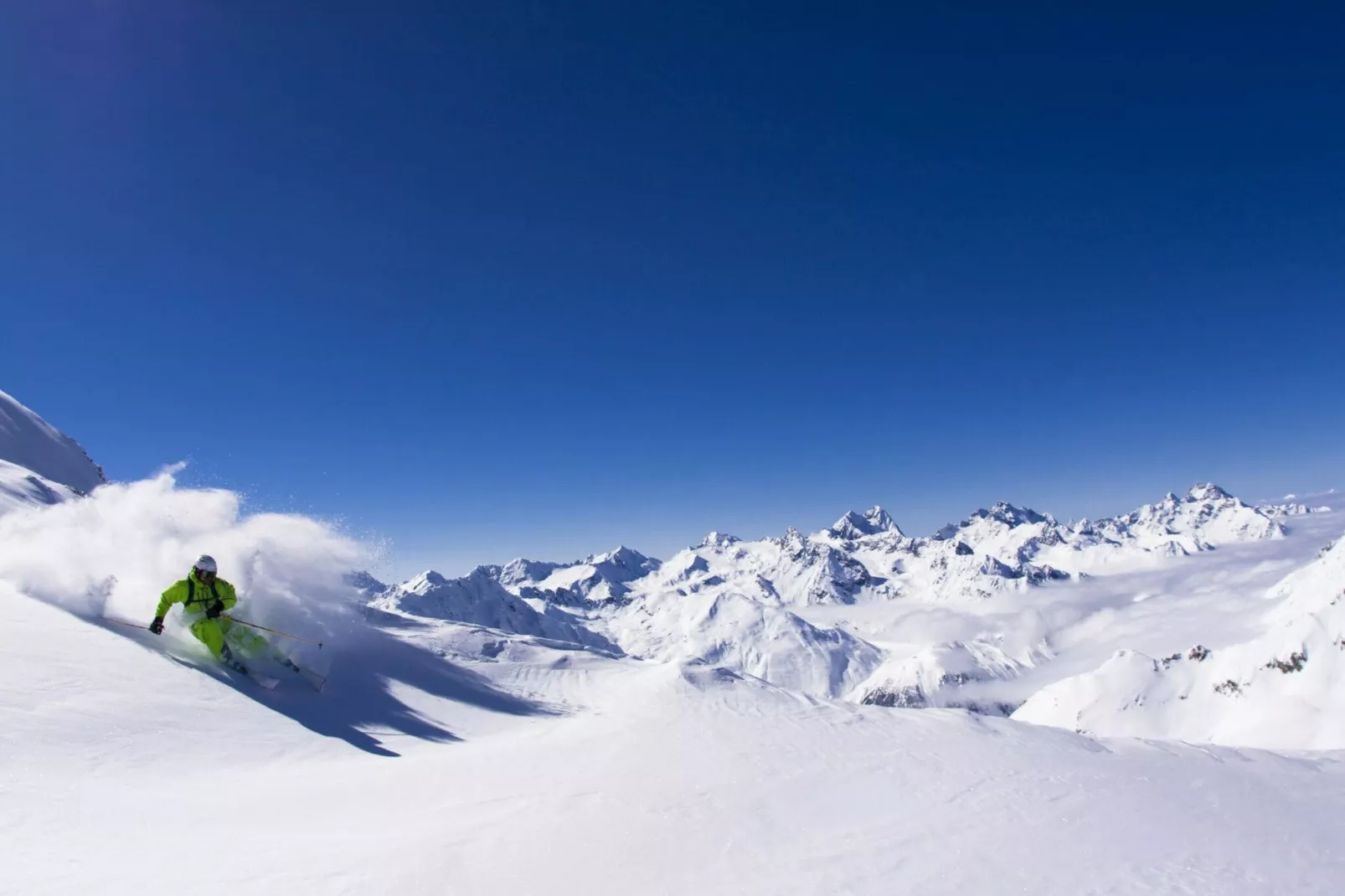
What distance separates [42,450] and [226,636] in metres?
45.6

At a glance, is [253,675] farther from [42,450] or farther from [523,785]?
[42,450]

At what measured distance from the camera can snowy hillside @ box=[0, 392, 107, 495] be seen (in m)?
42.6

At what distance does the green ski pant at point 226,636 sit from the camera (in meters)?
16.4

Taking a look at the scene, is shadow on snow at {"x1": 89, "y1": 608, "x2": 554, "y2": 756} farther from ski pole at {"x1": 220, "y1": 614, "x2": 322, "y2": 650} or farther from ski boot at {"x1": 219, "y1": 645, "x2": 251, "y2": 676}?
ski pole at {"x1": 220, "y1": 614, "x2": 322, "y2": 650}

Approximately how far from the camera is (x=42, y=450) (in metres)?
46.4

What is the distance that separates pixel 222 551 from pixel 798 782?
738 inches

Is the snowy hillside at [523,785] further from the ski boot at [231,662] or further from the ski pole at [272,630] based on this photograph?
the ski boot at [231,662]

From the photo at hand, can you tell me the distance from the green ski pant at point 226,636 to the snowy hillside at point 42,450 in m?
34.0

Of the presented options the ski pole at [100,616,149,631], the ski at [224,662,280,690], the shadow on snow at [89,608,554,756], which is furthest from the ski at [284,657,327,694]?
the ski pole at [100,616,149,631]

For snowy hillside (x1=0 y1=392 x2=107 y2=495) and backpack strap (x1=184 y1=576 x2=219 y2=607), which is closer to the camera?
backpack strap (x1=184 y1=576 x2=219 y2=607)

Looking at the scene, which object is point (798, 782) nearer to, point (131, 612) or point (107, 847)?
point (107, 847)

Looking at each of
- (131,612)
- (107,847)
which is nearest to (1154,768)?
(107,847)

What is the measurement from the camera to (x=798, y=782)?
38.2 feet

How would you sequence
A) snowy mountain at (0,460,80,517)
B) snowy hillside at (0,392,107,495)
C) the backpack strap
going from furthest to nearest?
snowy hillside at (0,392,107,495)
snowy mountain at (0,460,80,517)
the backpack strap
